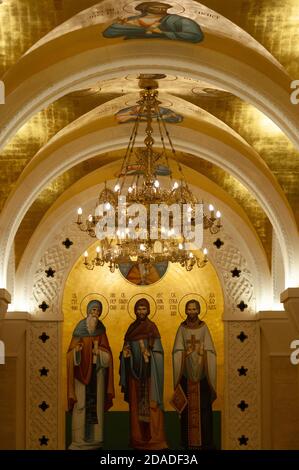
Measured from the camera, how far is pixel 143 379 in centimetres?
1998

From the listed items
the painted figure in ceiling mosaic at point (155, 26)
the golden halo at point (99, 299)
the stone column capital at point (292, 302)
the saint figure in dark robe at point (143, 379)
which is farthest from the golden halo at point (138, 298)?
the painted figure in ceiling mosaic at point (155, 26)

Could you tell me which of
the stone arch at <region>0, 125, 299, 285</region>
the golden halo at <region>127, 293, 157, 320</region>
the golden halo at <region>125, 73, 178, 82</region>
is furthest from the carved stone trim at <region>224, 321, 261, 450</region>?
the golden halo at <region>125, 73, 178, 82</region>

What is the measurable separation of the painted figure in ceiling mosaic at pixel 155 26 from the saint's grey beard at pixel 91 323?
331 inches

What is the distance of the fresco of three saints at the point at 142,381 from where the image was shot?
778 inches

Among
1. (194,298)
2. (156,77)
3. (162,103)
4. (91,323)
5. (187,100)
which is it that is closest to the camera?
(156,77)

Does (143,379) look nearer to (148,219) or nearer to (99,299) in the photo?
(99,299)

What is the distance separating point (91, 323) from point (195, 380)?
212 cm

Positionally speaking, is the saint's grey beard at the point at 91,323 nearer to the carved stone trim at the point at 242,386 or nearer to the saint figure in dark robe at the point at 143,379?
the saint figure in dark robe at the point at 143,379

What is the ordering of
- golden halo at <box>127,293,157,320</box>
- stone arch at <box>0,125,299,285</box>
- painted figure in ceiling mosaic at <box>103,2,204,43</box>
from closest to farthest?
1. painted figure in ceiling mosaic at <box>103,2,204,43</box>
2. stone arch at <box>0,125,299,285</box>
3. golden halo at <box>127,293,157,320</box>

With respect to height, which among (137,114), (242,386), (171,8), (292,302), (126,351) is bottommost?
(242,386)

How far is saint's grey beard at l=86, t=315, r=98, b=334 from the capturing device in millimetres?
20172

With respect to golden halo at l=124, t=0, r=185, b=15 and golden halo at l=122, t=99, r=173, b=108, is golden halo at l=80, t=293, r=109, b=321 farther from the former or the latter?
golden halo at l=124, t=0, r=185, b=15

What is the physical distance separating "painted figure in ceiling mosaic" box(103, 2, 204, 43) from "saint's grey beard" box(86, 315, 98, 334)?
842 centimetres

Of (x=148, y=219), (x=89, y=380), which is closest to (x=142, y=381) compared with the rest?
(x=89, y=380)
